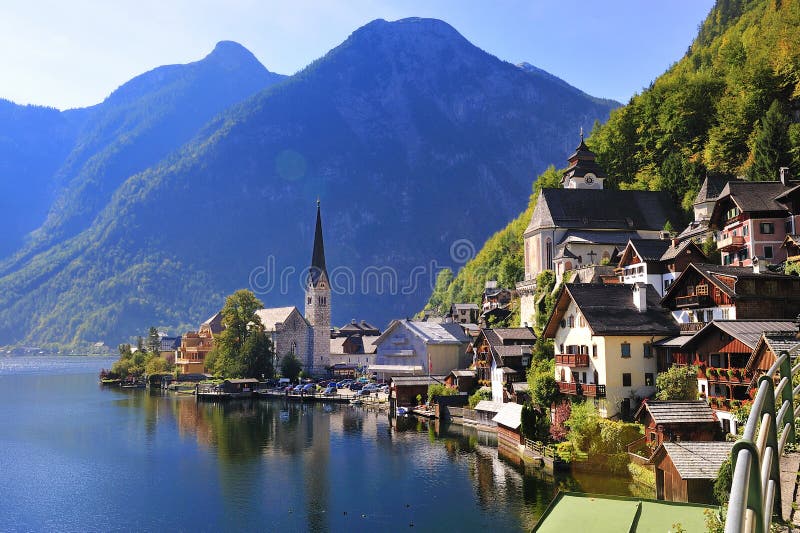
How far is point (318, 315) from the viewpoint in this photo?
142 m

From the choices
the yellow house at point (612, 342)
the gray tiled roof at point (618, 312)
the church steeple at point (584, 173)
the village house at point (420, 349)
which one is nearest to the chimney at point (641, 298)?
the yellow house at point (612, 342)

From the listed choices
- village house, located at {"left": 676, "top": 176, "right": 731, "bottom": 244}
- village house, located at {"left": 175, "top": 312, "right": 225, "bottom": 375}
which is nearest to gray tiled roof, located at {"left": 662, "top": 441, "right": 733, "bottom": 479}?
village house, located at {"left": 676, "top": 176, "right": 731, "bottom": 244}

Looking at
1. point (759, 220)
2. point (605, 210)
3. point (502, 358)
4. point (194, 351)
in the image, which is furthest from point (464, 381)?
point (194, 351)

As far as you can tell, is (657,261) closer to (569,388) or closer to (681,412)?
(569,388)

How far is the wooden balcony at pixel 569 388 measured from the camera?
49656mm

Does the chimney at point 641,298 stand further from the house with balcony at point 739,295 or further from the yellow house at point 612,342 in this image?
the house with balcony at point 739,295

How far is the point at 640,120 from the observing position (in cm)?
9938

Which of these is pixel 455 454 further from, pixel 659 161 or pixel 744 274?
pixel 659 161

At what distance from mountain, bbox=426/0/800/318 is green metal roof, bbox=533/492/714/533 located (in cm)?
5456

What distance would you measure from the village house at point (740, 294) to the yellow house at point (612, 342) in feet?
9.19

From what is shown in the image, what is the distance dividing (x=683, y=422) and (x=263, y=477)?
28199mm

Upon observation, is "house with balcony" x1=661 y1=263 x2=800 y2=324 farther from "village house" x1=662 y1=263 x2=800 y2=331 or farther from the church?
the church

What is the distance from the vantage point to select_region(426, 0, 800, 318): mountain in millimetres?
77125

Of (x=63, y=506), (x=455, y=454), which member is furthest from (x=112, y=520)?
(x=455, y=454)
